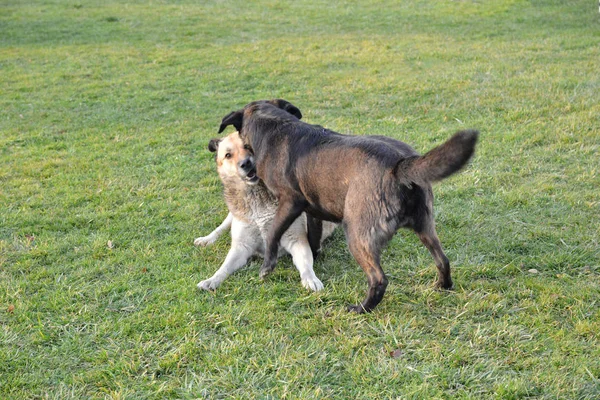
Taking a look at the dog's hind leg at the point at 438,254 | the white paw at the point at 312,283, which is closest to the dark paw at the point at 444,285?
the dog's hind leg at the point at 438,254

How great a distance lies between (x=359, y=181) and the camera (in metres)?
3.89

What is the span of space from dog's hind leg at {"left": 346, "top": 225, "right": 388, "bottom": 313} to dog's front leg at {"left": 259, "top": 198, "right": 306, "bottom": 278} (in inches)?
24.5

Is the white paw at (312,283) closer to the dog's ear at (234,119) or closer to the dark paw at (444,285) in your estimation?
the dark paw at (444,285)

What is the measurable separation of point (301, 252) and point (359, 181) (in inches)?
45.7

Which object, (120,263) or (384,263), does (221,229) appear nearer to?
(120,263)

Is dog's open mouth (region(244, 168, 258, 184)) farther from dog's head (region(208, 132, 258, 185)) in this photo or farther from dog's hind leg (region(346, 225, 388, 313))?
dog's hind leg (region(346, 225, 388, 313))

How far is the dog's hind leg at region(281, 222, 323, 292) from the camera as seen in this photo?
453 centimetres

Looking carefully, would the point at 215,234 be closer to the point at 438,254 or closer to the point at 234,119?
the point at 234,119

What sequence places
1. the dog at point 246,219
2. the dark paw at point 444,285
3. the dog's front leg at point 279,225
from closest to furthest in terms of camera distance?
the dark paw at point 444,285 < the dog's front leg at point 279,225 < the dog at point 246,219

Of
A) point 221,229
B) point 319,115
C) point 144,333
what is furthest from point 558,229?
point 319,115

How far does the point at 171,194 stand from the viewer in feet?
21.5

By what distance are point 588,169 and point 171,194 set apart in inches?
177

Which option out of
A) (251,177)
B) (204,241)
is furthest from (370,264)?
(204,241)

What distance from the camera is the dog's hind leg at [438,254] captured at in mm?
4023
